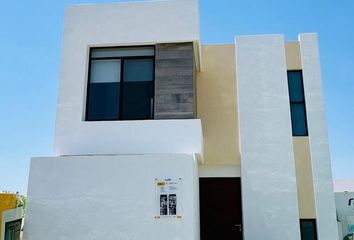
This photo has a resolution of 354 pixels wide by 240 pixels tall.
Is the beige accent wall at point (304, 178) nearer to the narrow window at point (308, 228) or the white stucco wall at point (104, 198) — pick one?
the narrow window at point (308, 228)

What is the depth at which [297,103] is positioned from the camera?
982cm

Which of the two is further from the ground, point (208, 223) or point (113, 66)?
point (113, 66)

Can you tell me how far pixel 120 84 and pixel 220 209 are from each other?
4836mm

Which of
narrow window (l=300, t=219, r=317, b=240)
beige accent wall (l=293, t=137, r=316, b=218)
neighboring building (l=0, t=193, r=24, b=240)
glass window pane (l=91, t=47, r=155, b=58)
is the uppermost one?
glass window pane (l=91, t=47, r=155, b=58)

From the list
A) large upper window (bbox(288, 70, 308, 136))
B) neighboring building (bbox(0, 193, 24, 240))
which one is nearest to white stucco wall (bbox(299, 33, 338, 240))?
large upper window (bbox(288, 70, 308, 136))

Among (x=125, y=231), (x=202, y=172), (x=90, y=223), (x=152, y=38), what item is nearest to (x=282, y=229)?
(x=202, y=172)

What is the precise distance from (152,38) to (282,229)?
6180 mm

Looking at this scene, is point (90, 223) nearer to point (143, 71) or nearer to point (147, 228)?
point (147, 228)

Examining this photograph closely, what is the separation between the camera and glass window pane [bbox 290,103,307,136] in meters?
9.61

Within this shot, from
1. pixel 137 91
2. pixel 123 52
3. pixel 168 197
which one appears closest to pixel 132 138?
pixel 137 91

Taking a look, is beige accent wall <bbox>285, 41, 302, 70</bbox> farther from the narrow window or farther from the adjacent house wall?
the adjacent house wall

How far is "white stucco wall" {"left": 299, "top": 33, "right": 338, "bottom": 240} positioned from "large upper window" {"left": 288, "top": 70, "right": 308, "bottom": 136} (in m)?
0.15

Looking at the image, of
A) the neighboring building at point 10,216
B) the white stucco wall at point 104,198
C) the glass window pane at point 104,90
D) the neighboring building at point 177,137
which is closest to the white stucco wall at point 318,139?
the neighboring building at point 177,137

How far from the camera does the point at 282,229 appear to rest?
8922mm
